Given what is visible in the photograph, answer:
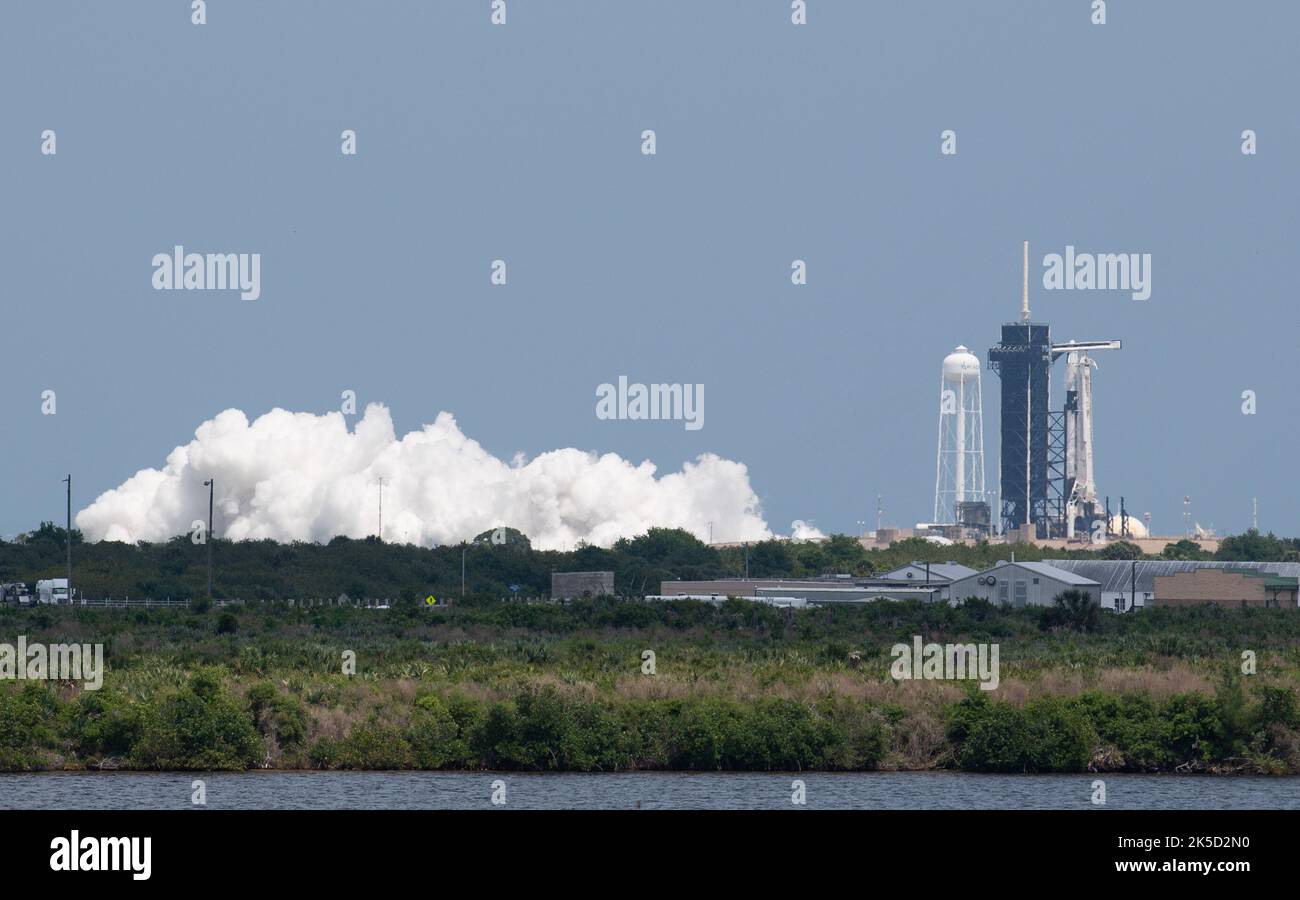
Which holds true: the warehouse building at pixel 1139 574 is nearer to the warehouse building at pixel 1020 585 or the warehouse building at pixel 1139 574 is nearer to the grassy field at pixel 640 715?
the warehouse building at pixel 1020 585

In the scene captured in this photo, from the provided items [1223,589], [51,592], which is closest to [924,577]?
[1223,589]

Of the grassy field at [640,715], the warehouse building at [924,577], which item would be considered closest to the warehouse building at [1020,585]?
the warehouse building at [924,577]

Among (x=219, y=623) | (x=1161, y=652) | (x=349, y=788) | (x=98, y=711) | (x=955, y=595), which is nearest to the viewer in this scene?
(x=349, y=788)

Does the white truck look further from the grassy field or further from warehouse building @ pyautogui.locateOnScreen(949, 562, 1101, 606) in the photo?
warehouse building @ pyautogui.locateOnScreen(949, 562, 1101, 606)

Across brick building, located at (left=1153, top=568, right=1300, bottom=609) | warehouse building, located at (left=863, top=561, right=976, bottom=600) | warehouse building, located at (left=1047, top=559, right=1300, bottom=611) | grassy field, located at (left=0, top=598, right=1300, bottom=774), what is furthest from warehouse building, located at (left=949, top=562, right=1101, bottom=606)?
grassy field, located at (left=0, top=598, right=1300, bottom=774)
